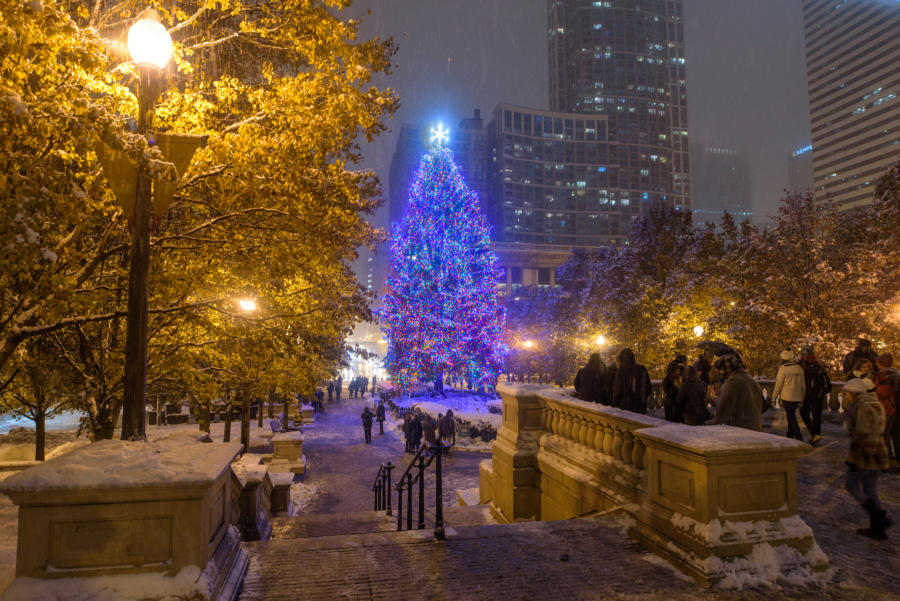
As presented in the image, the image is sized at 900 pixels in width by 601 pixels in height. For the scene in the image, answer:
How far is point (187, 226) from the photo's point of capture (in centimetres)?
1014

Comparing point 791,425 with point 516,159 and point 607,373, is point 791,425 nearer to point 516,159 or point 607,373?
point 607,373

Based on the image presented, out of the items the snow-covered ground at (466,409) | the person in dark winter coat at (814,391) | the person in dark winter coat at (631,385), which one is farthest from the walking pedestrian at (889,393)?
the snow-covered ground at (466,409)

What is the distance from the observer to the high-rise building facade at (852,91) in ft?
472

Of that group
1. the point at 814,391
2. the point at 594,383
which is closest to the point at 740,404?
the point at 594,383

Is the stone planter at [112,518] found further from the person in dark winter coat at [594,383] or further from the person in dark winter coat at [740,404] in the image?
the person in dark winter coat at [594,383]

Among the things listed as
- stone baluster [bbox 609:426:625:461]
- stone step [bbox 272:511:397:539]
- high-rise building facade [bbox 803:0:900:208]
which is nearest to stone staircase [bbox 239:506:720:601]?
stone baluster [bbox 609:426:625:461]

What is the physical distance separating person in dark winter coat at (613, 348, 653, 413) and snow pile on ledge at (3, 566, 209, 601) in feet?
22.5

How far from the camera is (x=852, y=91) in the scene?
154 m

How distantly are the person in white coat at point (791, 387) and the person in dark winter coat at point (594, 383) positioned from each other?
11.5ft

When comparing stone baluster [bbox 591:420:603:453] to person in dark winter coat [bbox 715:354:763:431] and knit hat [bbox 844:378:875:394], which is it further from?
knit hat [bbox 844:378:875:394]

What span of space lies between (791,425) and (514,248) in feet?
264

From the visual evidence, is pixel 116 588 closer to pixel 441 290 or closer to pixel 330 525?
pixel 330 525

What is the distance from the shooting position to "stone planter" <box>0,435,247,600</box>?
3623mm

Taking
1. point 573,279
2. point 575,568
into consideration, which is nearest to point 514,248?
point 573,279
